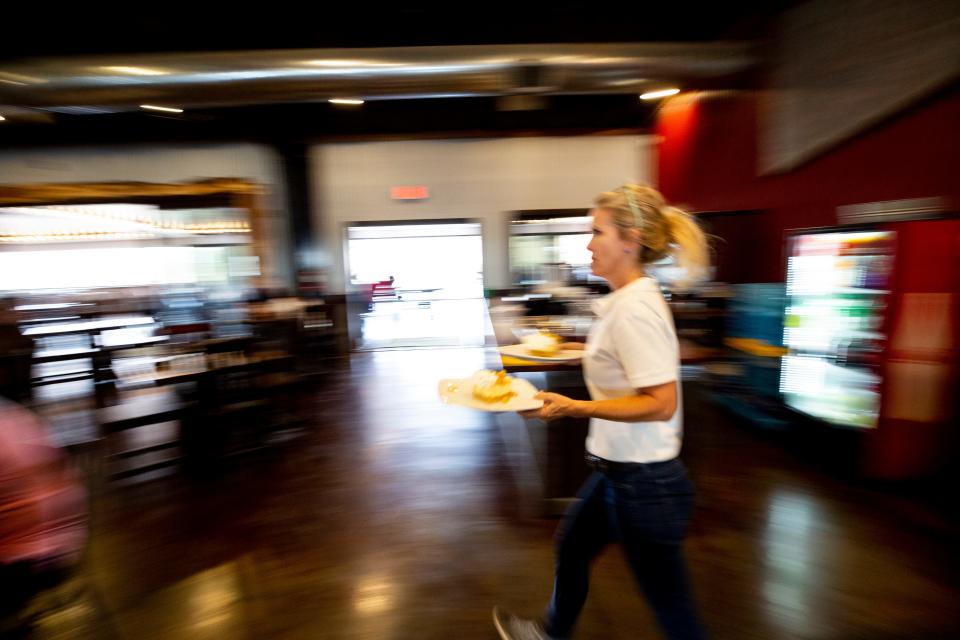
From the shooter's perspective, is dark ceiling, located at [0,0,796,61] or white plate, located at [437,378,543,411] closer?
white plate, located at [437,378,543,411]

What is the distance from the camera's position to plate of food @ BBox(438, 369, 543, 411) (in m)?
1.36

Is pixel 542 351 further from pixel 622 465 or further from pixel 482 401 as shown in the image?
pixel 622 465

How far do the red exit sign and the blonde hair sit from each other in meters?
8.21

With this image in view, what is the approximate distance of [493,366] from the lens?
6562mm

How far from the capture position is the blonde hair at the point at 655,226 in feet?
4.19

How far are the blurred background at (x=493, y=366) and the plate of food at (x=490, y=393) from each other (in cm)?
62

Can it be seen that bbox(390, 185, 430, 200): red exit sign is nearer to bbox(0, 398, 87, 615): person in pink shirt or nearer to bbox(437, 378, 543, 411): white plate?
bbox(437, 378, 543, 411): white plate

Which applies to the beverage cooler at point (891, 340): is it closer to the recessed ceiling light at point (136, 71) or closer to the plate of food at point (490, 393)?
the plate of food at point (490, 393)

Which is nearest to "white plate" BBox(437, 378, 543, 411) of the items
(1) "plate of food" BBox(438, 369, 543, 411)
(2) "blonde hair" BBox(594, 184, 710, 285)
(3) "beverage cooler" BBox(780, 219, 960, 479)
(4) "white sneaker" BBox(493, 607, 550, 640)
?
(1) "plate of food" BBox(438, 369, 543, 411)

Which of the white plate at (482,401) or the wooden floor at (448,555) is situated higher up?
the white plate at (482,401)

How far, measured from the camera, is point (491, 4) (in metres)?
4.54

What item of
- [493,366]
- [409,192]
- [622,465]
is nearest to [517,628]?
[622,465]

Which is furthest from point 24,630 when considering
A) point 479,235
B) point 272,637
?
point 479,235

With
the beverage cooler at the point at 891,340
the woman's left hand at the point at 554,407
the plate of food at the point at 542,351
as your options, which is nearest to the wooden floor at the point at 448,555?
the beverage cooler at the point at 891,340
